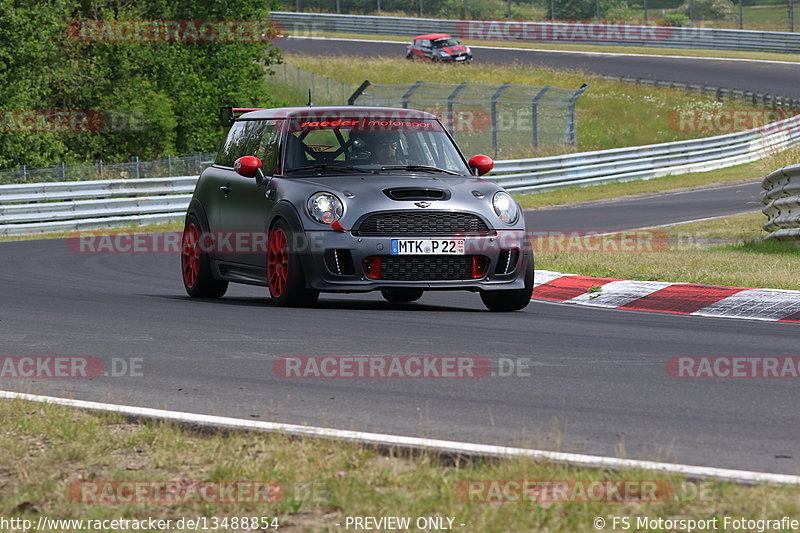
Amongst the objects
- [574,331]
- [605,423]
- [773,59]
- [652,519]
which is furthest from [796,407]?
[773,59]

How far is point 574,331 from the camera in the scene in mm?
9117

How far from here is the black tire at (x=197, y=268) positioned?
12.0 m

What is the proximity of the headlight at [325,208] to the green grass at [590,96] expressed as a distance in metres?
→ 25.3

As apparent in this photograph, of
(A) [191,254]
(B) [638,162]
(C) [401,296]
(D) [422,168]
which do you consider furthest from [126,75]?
(D) [422,168]

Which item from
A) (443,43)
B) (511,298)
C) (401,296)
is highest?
(443,43)

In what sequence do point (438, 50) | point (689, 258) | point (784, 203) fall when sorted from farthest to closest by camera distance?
1. point (438, 50)
2. point (784, 203)
3. point (689, 258)

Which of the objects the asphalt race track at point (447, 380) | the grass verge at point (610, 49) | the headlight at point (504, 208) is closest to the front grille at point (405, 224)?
the headlight at point (504, 208)

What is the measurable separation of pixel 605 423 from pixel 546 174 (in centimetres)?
2763

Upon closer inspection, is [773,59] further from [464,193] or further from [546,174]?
[464,193]
